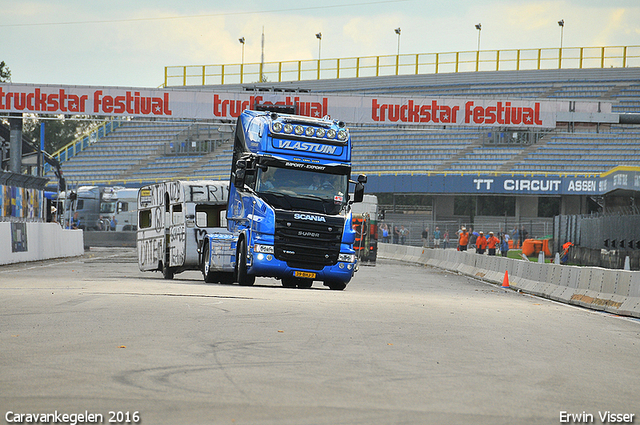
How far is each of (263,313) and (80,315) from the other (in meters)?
2.50

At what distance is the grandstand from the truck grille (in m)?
33.6

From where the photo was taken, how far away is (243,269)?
1975 centimetres

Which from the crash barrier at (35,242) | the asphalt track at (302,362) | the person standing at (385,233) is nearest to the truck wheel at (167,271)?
the crash barrier at (35,242)

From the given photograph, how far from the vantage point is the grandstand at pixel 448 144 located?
183 ft

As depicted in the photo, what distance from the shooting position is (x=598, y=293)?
18078mm

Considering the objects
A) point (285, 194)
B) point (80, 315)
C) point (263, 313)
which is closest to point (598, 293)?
point (285, 194)

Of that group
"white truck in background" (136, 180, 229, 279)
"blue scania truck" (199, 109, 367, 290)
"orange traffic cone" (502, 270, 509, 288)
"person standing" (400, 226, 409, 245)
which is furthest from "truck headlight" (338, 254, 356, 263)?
"person standing" (400, 226, 409, 245)

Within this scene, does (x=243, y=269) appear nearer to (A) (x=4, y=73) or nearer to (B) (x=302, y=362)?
(B) (x=302, y=362)

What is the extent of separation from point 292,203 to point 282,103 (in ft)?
62.5

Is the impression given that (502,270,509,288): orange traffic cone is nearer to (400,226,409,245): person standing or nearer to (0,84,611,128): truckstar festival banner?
(0,84,611,128): truckstar festival banner

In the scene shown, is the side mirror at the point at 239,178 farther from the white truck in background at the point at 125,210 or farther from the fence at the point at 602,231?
the white truck in background at the point at 125,210

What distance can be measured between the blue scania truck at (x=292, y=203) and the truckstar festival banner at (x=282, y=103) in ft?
58.6

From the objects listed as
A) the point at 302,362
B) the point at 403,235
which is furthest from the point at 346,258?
the point at 403,235

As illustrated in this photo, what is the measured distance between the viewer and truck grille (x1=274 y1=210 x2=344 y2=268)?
1917 cm
